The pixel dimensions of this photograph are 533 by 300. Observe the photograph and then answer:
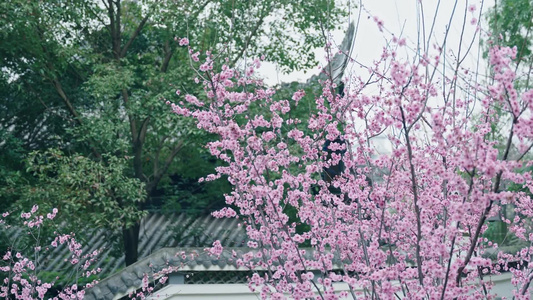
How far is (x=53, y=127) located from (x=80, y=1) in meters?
2.17

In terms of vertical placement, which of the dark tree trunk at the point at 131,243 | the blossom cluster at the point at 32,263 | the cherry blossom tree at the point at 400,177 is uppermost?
the cherry blossom tree at the point at 400,177

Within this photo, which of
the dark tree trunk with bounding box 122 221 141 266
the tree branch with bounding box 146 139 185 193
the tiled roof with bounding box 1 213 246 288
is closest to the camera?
the dark tree trunk with bounding box 122 221 141 266

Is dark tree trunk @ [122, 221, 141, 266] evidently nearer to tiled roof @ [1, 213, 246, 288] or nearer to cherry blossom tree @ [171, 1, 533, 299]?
tiled roof @ [1, 213, 246, 288]

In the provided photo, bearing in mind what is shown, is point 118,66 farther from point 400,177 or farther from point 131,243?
point 400,177

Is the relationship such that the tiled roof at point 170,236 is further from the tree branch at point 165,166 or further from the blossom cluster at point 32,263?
the blossom cluster at point 32,263

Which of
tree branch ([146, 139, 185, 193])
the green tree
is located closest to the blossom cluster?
the green tree

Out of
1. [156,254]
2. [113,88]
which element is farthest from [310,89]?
[156,254]

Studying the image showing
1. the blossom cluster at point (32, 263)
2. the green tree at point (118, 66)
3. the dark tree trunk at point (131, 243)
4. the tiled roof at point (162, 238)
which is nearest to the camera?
the blossom cluster at point (32, 263)

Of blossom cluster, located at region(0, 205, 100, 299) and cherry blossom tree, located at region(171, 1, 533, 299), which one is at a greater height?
cherry blossom tree, located at region(171, 1, 533, 299)

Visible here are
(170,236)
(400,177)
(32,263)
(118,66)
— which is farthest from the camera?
(170,236)

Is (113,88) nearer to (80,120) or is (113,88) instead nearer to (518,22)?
(80,120)

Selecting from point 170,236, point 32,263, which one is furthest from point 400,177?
point 170,236

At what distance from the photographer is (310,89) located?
9.50m

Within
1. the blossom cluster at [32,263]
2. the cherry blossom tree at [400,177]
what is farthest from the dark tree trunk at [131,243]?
the cherry blossom tree at [400,177]
